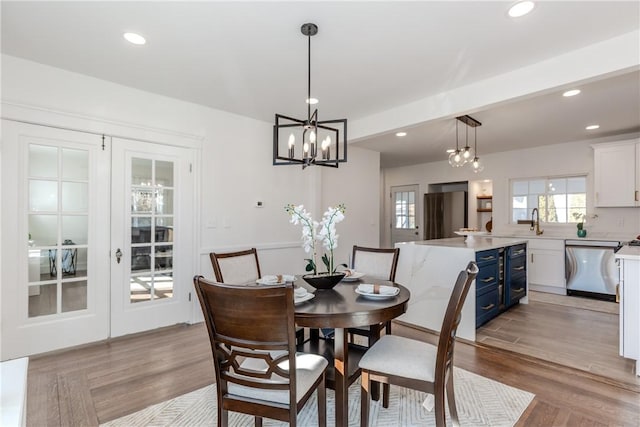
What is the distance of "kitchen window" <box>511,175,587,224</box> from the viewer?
5.57 metres

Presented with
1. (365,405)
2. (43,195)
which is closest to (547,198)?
(365,405)

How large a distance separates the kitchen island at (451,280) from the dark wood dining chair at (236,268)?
1642mm

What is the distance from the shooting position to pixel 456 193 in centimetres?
712

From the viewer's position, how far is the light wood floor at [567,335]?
270 centimetres

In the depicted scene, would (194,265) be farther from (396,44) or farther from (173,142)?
(396,44)

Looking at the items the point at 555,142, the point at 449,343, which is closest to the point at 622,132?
the point at 555,142

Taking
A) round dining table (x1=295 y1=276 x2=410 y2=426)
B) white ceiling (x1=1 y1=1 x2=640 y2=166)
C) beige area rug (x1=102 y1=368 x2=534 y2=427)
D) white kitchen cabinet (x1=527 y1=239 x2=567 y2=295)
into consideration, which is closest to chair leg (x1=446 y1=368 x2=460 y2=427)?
beige area rug (x1=102 y1=368 x2=534 y2=427)

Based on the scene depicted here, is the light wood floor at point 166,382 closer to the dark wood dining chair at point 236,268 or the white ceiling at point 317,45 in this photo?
the dark wood dining chair at point 236,268

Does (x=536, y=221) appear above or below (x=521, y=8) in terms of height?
below

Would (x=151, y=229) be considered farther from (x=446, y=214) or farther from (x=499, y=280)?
(x=446, y=214)

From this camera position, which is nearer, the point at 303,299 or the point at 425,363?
the point at 425,363

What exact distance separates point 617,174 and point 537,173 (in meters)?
1.16

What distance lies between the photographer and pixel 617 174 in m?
4.90

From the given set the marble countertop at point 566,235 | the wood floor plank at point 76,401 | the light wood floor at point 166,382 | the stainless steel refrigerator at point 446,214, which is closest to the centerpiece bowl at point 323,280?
the light wood floor at point 166,382
